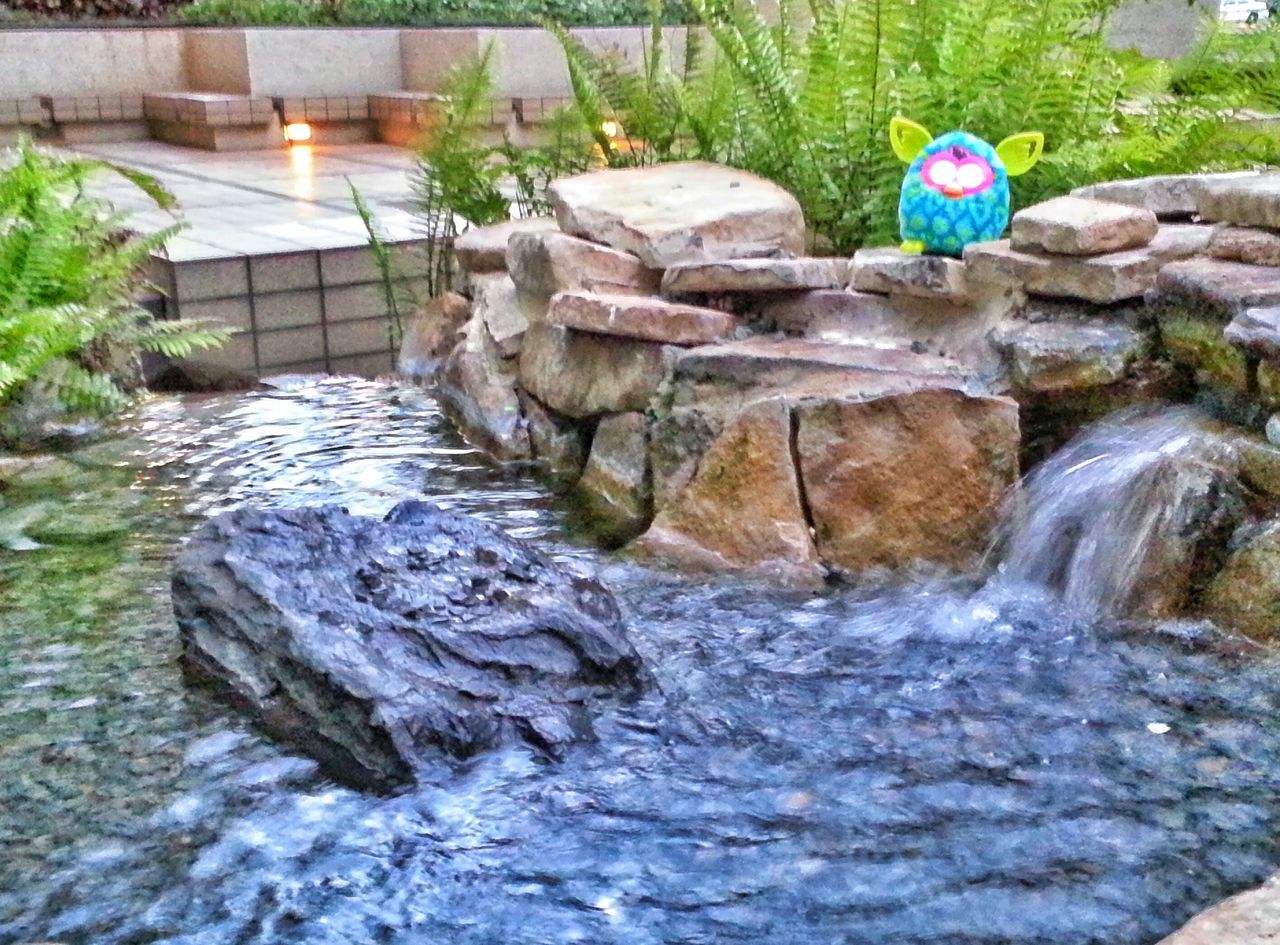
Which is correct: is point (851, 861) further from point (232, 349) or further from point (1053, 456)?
point (232, 349)

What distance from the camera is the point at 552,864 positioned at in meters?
2.49

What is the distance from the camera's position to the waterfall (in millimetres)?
3461

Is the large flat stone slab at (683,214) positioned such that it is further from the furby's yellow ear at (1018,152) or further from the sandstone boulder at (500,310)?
the furby's yellow ear at (1018,152)

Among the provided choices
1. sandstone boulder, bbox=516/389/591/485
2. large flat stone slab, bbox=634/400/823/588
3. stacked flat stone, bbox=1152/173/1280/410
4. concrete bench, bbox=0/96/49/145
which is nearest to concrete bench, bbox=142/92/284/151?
concrete bench, bbox=0/96/49/145

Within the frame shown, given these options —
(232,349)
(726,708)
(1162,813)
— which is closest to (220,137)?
(232,349)

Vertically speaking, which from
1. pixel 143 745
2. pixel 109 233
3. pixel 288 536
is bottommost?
pixel 143 745

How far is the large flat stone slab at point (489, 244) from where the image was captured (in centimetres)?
561

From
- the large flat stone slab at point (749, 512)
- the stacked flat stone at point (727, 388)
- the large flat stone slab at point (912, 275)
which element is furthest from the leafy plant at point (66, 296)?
the large flat stone slab at point (912, 275)

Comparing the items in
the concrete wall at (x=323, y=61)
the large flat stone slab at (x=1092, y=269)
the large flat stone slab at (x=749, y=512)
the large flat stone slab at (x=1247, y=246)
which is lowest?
the large flat stone slab at (x=749, y=512)

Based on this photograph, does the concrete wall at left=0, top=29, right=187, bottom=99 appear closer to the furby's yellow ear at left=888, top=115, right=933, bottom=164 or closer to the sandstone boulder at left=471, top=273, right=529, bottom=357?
the sandstone boulder at left=471, top=273, right=529, bottom=357

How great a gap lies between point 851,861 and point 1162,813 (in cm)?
61

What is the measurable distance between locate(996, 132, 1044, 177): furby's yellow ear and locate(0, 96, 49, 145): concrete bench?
30.3 feet

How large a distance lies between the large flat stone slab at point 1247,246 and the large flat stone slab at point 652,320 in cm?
145

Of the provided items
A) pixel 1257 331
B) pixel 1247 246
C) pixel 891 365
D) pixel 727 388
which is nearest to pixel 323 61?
pixel 727 388
